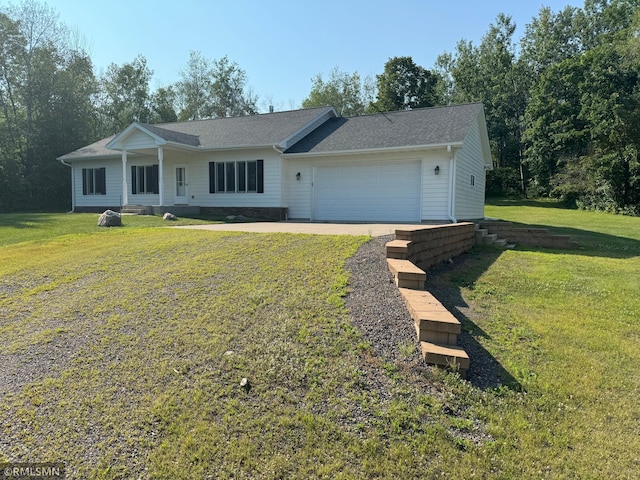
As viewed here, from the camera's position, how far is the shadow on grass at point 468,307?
3.13 metres

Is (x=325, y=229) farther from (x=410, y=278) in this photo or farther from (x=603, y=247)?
(x=603, y=247)

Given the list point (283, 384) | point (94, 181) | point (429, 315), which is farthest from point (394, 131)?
point (94, 181)

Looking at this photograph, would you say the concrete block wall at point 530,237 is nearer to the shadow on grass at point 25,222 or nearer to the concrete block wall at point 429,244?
the concrete block wall at point 429,244

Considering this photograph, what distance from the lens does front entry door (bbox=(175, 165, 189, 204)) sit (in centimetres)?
1609

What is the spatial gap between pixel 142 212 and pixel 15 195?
44.6 feet

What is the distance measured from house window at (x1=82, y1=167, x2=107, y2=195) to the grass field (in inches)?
560

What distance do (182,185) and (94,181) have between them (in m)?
5.35

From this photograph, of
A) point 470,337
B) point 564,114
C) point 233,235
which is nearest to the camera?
point 470,337

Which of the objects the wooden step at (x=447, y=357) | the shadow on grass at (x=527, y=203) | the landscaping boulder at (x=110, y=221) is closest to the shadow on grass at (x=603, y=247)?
the wooden step at (x=447, y=357)

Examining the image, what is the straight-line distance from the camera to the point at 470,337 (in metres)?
3.90

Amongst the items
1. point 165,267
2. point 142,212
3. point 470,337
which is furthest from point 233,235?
point 142,212

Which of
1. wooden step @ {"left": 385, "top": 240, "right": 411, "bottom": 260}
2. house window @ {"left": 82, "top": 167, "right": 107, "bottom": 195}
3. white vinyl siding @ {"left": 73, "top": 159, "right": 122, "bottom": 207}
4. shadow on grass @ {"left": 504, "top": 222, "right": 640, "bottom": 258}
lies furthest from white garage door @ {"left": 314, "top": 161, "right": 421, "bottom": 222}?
house window @ {"left": 82, "top": 167, "right": 107, "bottom": 195}

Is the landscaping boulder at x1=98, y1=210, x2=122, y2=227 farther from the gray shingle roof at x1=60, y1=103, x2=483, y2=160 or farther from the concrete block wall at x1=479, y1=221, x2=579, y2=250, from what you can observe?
the concrete block wall at x1=479, y1=221, x2=579, y2=250

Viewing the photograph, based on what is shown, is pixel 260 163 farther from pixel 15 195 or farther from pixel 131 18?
pixel 15 195
